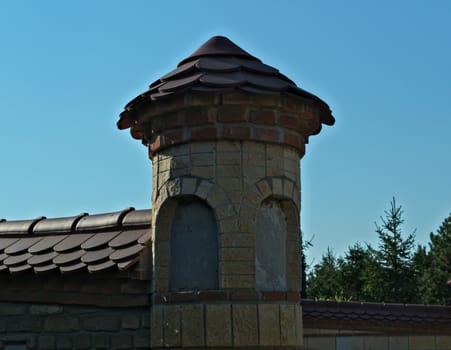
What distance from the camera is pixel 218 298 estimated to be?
5.30 meters

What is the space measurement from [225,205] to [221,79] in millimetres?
1042

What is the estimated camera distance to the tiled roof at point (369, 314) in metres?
10.4

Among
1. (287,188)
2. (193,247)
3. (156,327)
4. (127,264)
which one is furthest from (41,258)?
(287,188)

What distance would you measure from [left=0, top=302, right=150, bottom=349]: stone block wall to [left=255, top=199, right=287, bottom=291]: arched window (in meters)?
1.03

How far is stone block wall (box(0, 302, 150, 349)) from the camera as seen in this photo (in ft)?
18.6

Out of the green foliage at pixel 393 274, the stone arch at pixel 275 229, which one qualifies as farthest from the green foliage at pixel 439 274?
the stone arch at pixel 275 229

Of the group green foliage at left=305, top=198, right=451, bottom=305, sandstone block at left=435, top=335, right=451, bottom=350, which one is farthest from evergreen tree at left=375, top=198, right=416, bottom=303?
sandstone block at left=435, top=335, right=451, bottom=350

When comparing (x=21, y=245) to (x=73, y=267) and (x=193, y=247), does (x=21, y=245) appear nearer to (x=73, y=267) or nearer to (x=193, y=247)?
(x=73, y=267)

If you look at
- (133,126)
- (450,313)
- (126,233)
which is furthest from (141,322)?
(450,313)

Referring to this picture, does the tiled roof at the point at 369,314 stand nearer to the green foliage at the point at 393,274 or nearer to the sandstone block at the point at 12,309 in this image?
the sandstone block at the point at 12,309

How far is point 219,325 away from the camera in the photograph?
5.23 meters

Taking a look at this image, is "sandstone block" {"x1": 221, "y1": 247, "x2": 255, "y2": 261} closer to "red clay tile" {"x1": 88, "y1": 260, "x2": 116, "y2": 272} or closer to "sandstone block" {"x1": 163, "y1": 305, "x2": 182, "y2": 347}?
"sandstone block" {"x1": 163, "y1": 305, "x2": 182, "y2": 347}

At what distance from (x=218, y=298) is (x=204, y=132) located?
135 cm

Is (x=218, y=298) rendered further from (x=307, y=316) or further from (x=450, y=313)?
(x=450, y=313)
